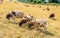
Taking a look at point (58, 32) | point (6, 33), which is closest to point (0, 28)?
point (6, 33)

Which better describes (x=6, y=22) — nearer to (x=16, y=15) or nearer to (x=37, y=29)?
(x=16, y=15)

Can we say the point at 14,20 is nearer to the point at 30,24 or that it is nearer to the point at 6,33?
the point at 30,24

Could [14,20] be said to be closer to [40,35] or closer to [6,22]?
[6,22]

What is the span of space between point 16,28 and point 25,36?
114 inches

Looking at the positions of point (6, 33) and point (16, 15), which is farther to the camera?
point (16, 15)

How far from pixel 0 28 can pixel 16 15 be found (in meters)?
5.09

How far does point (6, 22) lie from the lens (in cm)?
2873

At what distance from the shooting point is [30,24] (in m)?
27.4

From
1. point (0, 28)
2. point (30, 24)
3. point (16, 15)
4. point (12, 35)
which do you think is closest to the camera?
point (12, 35)

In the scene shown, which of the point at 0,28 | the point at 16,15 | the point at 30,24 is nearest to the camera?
the point at 0,28

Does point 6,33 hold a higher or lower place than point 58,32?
higher

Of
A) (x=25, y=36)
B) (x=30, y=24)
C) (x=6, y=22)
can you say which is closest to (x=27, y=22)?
(x=30, y=24)

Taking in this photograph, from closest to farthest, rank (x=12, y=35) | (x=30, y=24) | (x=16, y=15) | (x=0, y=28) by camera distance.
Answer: (x=12, y=35) → (x=0, y=28) → (x=30, y=24) → (x=16, y=15)

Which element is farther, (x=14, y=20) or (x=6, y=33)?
(x=14, y=20)
